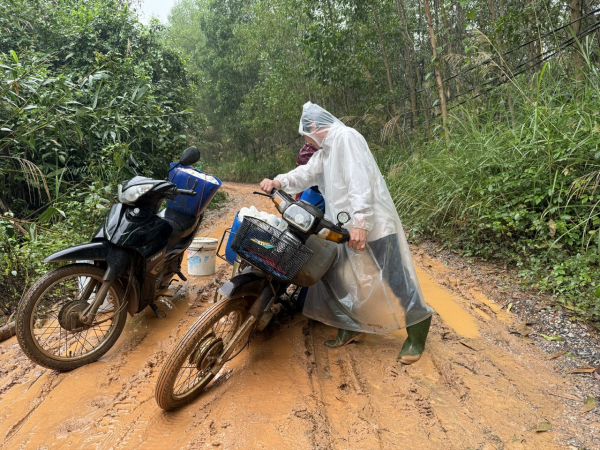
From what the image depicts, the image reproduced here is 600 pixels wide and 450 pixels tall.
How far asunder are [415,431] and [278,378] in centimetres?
77

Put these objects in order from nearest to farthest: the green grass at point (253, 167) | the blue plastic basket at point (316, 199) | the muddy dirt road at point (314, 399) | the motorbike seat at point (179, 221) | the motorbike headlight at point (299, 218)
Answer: the muddy dirt road at point (314, 399)
the motorbike headlight at point (299, 218)
the blue plastic basket at point (316, 199)
the motorbike seat at point (179, 221)
the green grass at point (253, 167)

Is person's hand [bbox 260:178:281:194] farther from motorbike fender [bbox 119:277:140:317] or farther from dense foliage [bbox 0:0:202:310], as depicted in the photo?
dense foliage [bbox 0:0:202:310]

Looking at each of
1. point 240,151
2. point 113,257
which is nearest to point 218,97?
point 240,151

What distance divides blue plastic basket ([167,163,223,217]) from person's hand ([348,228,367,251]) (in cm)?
125

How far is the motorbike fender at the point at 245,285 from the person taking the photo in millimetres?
2012

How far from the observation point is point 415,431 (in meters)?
1.75

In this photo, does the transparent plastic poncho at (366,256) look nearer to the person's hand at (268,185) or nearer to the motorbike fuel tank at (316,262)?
the motorbike fuel tank at (316,262)

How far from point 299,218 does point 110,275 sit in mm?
1240

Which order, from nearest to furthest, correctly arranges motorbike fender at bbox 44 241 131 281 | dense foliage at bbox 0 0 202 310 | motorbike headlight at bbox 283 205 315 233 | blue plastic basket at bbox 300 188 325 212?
motorbike headlight at bbox 283 205 315 233 < motorbike fender at bbox 44 241 131 281 < blue plastic basket at bbox 300 188 325 212 < dense foliage at bbox 0 0 202 310

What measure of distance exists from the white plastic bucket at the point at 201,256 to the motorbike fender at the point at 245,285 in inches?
70.9

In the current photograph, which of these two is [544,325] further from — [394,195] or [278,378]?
[394,195]

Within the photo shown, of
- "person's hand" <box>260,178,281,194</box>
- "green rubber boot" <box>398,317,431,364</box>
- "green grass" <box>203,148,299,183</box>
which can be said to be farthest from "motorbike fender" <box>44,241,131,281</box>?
"green grass" <box>203,148,299,183</box>

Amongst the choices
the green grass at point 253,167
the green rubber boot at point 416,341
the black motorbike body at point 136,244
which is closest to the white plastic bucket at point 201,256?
the black motorbike body at point 136,244

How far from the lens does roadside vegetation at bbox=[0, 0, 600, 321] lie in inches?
139
